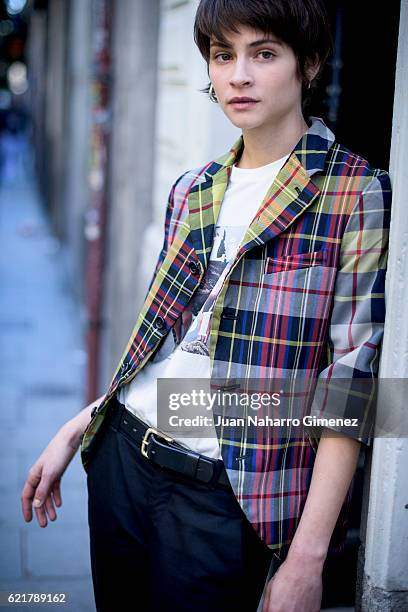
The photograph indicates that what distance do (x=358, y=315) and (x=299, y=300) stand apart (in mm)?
132

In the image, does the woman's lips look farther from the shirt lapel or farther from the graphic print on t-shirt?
the graphic print on t-shirt

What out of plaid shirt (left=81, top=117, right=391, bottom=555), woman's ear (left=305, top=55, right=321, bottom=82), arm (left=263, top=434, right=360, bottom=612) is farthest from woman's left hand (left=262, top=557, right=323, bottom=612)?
woman's ear (left=305, top=55, right=321, bottom=82)

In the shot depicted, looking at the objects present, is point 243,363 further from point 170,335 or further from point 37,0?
point 37,0

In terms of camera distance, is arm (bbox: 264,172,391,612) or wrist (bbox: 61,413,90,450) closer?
arm (bbox: 264,172,391,612)

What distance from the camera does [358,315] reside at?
1.77 m

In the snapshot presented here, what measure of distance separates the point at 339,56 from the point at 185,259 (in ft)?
4.66

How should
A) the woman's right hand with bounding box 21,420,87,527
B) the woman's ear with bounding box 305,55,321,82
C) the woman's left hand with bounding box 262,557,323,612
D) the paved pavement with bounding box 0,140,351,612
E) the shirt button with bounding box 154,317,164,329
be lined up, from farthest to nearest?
1. the paved pavement with bounding box 0,140,351,612
2. the woman's right hand with bounding box 21,420,87,527
3. the shirt button with bounding box 154,317,164,329
4. the woman's ear with bounding box 305,55,321,82
5. the woman's left hand with bounding box 262,557,323,612

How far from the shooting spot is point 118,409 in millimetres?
2152

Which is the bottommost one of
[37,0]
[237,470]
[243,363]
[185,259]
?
[237,470]

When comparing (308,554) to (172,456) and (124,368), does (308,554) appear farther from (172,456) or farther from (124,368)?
(124,368)

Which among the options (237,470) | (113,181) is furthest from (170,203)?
(113,181)

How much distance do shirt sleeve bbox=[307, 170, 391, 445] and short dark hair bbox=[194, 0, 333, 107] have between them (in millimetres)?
363

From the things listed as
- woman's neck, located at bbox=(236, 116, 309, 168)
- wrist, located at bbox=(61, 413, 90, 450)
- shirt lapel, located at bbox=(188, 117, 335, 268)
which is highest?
woman's neck, located at bbox=(236, 116, 309, 168)

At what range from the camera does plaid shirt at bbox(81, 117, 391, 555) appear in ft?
5.79
